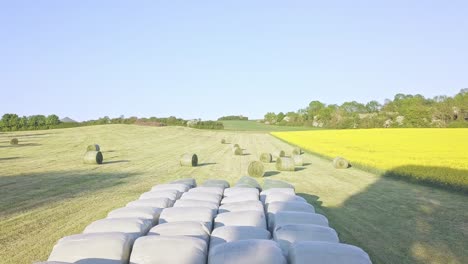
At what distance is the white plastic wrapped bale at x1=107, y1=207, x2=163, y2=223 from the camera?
25.1 ft

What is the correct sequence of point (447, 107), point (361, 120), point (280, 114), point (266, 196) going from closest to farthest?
1. point (266, 196)
2. point (447, 107)
3. point (361, 120)
4. point (280, 114)

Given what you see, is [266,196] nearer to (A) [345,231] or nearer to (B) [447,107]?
(A) [345,231]

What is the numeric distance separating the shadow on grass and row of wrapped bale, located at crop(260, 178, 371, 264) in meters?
8.09

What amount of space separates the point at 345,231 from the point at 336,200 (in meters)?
4.13

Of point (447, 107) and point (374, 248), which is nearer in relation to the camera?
point (374, 248)

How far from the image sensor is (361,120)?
73.6 metres

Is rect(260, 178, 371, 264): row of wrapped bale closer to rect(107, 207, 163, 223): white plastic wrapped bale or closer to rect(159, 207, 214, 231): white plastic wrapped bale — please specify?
rect(159, 207, 214, 231): white plastic wrapped bale

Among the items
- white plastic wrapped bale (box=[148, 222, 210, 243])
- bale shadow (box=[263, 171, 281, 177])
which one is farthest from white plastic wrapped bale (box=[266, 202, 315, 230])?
bale shadow (box=[263, 171, 281, 177])

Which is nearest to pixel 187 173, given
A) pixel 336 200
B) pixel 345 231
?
pixel 336 200

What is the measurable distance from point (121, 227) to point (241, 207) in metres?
2.85

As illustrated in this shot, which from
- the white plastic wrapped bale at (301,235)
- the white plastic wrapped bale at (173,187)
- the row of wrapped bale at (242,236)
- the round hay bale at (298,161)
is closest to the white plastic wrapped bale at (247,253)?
the row of wrapped bale at (242,236)

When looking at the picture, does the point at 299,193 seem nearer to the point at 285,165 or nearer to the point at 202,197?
the point at 285,165

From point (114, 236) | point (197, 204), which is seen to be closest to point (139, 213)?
point (197, 204)

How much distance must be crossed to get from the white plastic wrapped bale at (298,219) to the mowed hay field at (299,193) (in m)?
1.49
